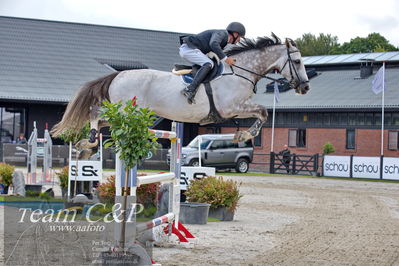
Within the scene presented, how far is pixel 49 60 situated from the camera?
142 feet

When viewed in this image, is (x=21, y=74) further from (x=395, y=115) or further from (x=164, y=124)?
(x=395, y=115)

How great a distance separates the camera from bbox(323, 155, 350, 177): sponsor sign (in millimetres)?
33812

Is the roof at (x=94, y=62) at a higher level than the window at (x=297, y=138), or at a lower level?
higher

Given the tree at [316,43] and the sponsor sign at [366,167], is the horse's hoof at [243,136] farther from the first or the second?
the tree at [316,43]

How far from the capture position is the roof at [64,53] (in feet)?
132

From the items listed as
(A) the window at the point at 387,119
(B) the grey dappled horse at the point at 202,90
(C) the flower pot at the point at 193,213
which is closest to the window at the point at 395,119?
(A) the window at the point at 387,119

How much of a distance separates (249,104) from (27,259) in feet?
12.1

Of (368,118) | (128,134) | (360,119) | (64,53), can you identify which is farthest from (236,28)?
(64,53)

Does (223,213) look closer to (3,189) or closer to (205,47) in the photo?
(205,47)

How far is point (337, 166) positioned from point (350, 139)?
24.2ft

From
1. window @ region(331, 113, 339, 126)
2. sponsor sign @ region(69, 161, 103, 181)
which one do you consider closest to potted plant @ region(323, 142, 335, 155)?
window @ region(331, 113, 339, 126)

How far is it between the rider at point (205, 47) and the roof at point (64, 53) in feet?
100

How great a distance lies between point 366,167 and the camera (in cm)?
3303

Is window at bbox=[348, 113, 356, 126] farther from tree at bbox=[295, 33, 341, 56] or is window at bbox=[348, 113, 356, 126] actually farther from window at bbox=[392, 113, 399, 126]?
tree at bbox=[295, 33, 341, 56]
